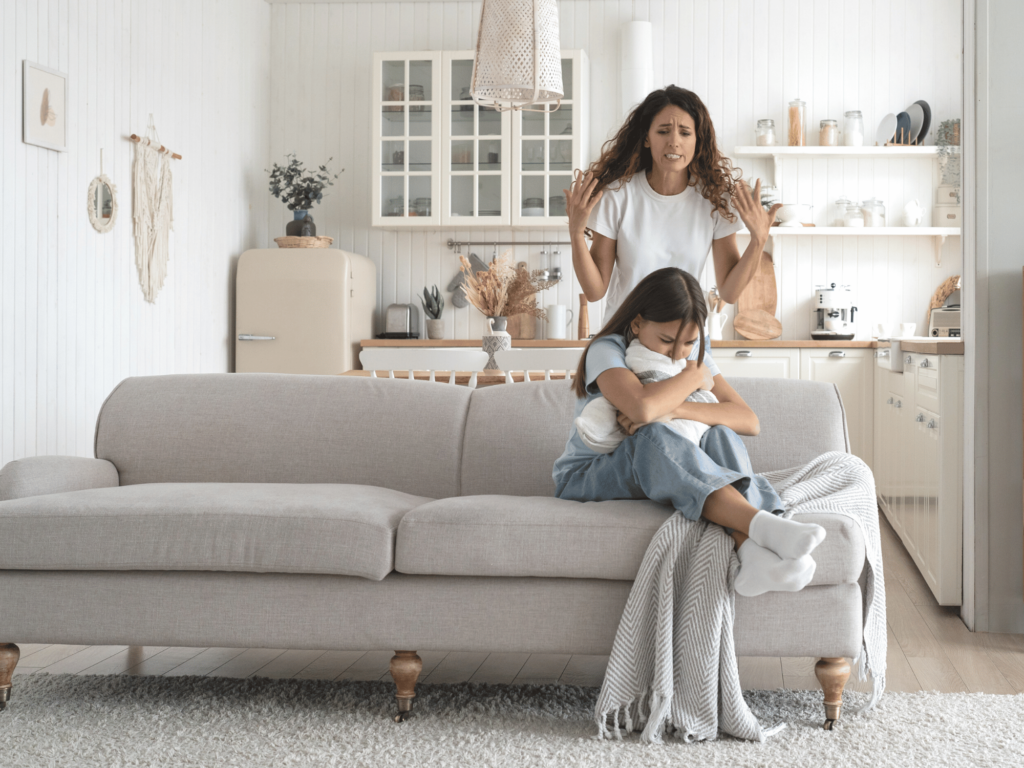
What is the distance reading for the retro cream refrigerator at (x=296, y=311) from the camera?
516 cm

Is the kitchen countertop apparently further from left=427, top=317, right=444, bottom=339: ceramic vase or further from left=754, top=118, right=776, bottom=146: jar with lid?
left=754, top=118, right=776, bottom=146: jar with lid

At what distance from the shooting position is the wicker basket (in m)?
5.34

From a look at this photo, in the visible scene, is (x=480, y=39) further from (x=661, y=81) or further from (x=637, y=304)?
(x=661, y=81)

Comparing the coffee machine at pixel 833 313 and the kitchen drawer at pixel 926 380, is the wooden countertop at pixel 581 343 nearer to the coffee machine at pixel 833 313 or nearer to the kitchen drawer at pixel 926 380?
the coffee machine at pixel 833 313

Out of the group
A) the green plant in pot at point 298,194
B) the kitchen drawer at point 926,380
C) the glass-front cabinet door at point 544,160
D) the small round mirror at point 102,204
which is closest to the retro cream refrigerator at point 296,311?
the green plant in pot at point 298,194

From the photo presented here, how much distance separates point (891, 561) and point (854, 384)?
1.59m

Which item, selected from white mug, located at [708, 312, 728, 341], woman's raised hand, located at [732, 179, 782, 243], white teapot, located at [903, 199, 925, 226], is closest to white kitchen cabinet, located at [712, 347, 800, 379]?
white mug, located at [708, 312, 728, 341]

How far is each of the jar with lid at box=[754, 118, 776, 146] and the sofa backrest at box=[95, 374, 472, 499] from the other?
11.2ft

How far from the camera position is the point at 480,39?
3238mm

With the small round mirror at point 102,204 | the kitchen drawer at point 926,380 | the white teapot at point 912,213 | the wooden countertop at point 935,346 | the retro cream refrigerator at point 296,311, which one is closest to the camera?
the wooden countertop at point 935,346

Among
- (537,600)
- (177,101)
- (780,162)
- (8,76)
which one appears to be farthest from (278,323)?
(537,600)

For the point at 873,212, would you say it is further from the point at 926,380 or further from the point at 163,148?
the point at 163,148

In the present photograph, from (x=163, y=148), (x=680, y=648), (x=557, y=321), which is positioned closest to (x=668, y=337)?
(x=680, y=648)

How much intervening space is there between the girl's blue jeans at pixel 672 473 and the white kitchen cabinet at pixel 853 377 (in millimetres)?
3075
